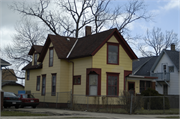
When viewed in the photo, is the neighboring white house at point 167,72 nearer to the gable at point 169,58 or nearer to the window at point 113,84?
the gable at point 169,58

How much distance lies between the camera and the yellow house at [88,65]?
26.1 metres

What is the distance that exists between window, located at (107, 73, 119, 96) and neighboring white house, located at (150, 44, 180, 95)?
15513mm

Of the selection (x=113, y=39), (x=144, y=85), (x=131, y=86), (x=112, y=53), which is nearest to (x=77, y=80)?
(x=112, y=53)

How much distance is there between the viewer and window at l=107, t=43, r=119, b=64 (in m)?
26.9

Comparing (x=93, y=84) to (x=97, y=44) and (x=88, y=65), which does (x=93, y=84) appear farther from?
(x=97, y=44)

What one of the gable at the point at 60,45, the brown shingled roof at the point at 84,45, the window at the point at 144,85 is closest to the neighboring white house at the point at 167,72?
the window at the point at 144,85

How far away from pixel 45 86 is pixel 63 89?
140 inches

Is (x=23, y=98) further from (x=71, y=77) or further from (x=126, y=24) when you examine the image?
(x=126, y=24)

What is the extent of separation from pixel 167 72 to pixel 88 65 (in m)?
18.7

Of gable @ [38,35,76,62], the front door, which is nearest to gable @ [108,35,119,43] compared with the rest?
gable @ [38,35,76,62]

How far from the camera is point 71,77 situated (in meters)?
28.5

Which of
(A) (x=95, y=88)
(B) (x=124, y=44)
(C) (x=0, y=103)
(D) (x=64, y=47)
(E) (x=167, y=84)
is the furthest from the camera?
(E) (x=167, y=84)

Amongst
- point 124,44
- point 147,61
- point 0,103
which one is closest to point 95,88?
point 124,44

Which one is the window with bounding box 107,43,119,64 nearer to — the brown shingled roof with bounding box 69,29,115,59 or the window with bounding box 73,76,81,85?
the brown shingled roof with bounding box 69,29,115,59
